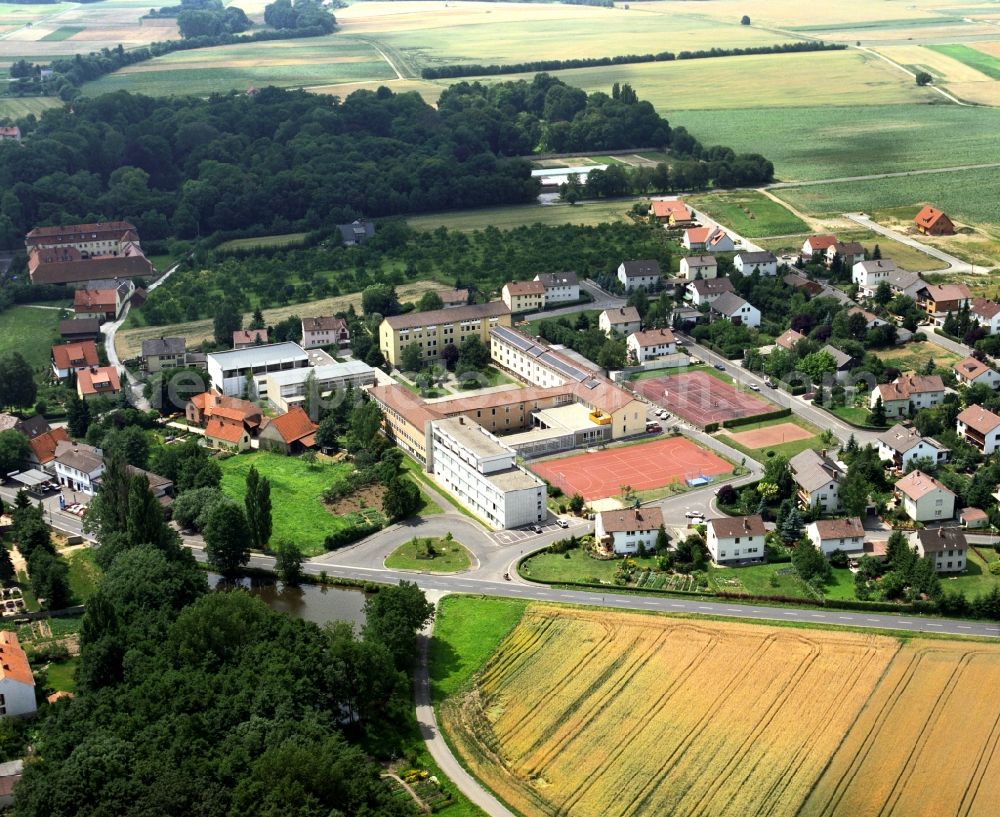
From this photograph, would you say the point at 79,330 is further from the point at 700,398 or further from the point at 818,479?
the point at 818,479

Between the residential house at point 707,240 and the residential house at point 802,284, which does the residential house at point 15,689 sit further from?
the residential house at point 707,240

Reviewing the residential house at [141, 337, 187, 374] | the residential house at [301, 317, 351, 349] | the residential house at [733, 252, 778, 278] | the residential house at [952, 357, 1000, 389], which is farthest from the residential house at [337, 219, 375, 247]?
the residential house at [952, 357, 1000, 389]

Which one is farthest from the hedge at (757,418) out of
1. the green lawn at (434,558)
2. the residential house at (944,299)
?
the green lawn at (434,558)

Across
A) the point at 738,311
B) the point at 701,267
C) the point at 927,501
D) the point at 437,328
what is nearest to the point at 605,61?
the point at 701,267

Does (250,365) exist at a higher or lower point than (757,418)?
higher

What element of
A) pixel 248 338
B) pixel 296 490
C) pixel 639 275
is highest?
pixel 639 275

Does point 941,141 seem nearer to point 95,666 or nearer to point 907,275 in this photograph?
point 907,275

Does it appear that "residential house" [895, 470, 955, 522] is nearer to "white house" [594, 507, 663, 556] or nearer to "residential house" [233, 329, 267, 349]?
"white house" [594, 507, 663, 556]
